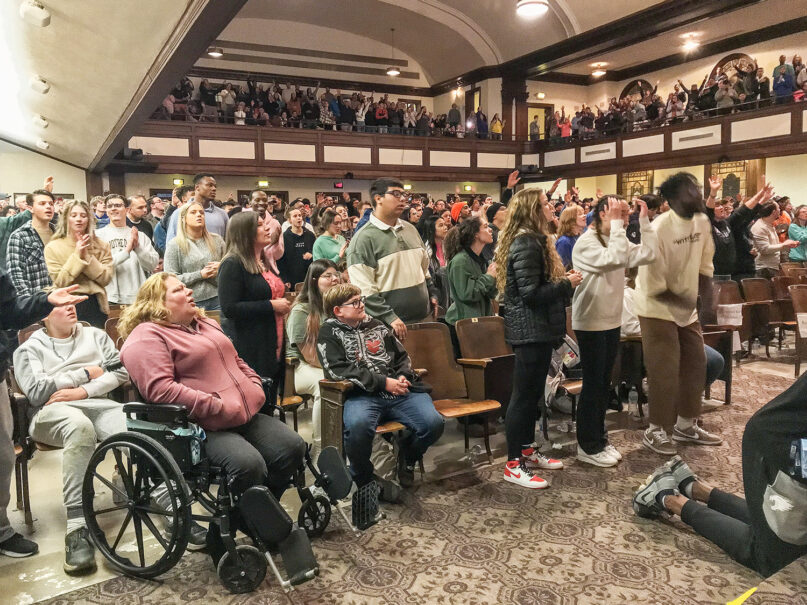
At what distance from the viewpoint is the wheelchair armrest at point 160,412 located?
2.27 metres

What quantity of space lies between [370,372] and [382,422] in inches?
10.2

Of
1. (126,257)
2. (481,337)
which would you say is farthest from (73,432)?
(481,337)

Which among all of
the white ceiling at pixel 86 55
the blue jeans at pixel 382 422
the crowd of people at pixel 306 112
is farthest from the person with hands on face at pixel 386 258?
the crowd of people at pixel 306 112

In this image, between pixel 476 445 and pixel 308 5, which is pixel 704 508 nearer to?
pixel 476 445

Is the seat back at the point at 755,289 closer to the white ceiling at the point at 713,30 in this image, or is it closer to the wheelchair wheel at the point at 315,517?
the wheelchair wheel at the point at 315,517

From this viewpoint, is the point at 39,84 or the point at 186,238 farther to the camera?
the point at 39,84

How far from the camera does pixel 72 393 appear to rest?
9.12 feet

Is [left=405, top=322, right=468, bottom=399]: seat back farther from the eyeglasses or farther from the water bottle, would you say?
the water bottle

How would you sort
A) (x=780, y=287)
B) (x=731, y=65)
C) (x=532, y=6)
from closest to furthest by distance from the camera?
(x=780, y=287) < (x=532, y=6) < (x=731, y=65)

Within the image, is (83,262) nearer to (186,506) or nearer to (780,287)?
(186,506)

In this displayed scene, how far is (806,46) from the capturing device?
42.6 ft

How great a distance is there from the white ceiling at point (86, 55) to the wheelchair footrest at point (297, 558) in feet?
9.42

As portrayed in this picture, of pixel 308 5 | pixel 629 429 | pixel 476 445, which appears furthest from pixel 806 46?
pixel 476 445

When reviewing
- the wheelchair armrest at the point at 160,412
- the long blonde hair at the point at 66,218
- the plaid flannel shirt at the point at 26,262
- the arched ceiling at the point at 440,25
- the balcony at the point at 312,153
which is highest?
the arched ceiling at the point at 440,25
